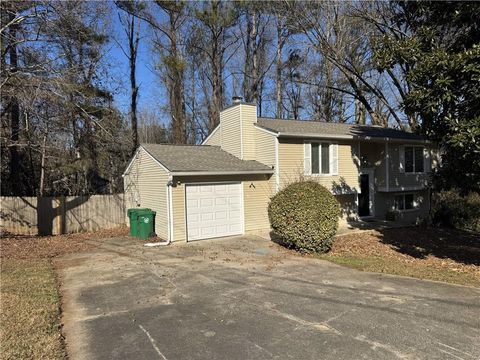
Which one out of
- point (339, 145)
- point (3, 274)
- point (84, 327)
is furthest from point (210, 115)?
point (84, 327)

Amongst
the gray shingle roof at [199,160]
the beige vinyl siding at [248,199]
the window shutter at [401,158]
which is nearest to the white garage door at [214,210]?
the beige vinyl siding at [248,199]

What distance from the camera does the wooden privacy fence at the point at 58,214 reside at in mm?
15273

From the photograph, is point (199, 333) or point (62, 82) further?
point (62, 82)

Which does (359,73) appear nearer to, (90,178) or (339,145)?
(339,145)

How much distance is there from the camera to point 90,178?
22.0 meters

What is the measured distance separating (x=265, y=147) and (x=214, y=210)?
11.7ft

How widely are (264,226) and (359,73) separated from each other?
14.9 m

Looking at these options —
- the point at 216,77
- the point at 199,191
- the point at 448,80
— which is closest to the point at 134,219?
the point at 199,191

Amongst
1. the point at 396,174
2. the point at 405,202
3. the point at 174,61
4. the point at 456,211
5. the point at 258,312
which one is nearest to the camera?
the point at 258,312

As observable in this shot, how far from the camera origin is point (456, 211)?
18.3m

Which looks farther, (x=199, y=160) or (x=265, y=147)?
(x=265, y=147)

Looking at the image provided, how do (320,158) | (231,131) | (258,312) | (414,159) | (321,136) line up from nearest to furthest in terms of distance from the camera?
(258,312) → (321,136) → (320,158) → (231,131) → (414,159)

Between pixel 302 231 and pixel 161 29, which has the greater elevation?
pixel 161 29

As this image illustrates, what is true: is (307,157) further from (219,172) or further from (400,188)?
(400,188)
